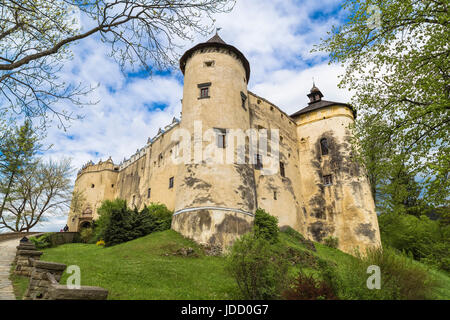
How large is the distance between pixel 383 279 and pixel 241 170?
10269mm

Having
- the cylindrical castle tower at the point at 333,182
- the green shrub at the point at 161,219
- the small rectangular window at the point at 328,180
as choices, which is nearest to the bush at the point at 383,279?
the green shrub at the point at 161,219

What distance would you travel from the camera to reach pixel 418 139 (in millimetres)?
10242

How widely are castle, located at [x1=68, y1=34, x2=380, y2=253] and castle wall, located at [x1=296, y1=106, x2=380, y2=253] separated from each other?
8cm

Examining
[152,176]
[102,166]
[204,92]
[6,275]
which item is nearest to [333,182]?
[204,92]

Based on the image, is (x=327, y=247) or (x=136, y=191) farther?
(x=136, y=191)

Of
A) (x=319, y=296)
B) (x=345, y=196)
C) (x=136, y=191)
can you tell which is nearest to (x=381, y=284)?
(x=319, y=296)

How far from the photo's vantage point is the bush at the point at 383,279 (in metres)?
6.72

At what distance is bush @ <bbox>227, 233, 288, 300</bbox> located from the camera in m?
7.26

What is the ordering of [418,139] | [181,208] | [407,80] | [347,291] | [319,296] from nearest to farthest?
[319,296], [347,291], [418,139], [407,80], [181,208]

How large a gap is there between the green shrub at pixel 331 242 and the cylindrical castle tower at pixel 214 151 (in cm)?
970

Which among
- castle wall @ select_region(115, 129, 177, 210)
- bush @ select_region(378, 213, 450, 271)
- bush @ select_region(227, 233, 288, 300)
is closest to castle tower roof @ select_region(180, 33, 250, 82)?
castle wall @ select_region(115, 129, 177, 210)

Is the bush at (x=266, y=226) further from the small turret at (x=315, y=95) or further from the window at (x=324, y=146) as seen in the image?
the small turret at (x=315, y=95)

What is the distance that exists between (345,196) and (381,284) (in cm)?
1769
